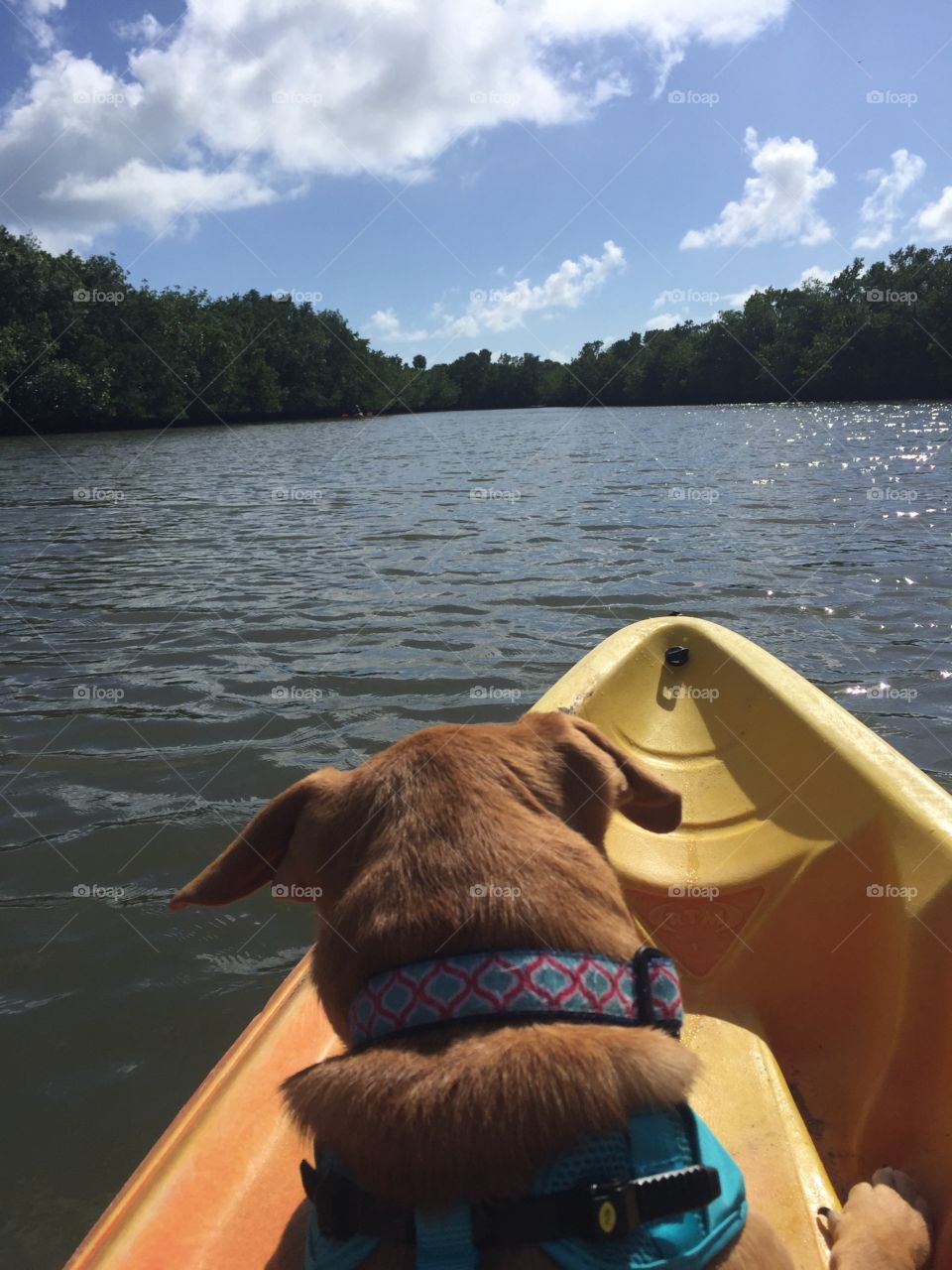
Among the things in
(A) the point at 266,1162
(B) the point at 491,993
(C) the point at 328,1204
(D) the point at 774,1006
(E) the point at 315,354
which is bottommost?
(D) the point at 774,1006

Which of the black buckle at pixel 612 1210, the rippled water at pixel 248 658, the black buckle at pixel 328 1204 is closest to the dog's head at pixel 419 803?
the black buckle at pixel 328 1204

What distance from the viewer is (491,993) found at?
1528mm

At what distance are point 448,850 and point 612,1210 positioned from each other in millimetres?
624

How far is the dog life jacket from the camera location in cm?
141

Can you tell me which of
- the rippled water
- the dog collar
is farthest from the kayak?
the rippled water

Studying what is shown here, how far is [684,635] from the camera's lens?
16.8ft

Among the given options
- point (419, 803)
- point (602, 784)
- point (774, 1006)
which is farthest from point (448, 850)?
point (774, 1006)

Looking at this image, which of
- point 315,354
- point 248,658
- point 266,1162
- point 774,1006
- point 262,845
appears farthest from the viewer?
point 315,354

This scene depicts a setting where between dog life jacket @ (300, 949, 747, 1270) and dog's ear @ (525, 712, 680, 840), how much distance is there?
39cm

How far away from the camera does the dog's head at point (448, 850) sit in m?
1.61

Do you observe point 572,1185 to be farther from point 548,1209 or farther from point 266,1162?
point 266,1162

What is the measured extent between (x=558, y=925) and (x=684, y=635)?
3.68 m

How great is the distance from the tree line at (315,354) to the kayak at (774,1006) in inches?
2016

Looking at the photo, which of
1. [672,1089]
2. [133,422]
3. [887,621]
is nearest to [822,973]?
[672,1089]
